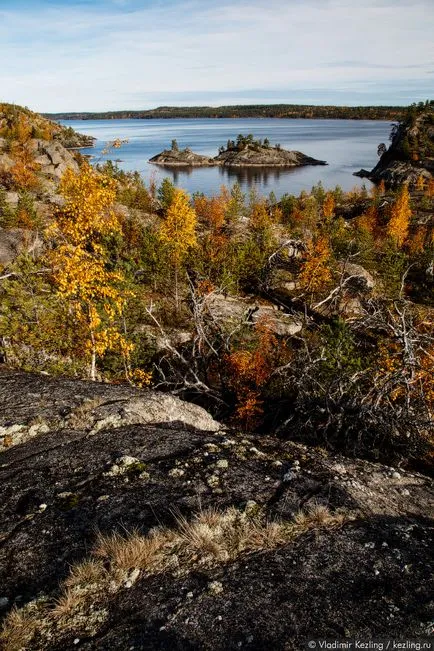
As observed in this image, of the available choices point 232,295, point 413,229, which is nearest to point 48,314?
→ point 232,295

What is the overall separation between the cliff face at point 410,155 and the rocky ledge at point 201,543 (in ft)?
561

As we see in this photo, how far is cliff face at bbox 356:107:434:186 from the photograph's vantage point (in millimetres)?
158125

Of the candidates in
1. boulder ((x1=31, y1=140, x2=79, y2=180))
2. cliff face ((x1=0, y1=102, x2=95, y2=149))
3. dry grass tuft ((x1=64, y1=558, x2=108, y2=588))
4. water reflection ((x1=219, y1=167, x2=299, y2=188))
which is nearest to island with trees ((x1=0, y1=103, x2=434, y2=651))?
dry grass tuft ((x1=64, y1=558, x2=108, y2=588))

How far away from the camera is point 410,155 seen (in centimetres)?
16875

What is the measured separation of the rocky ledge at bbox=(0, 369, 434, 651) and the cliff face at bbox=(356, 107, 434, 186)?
171 m

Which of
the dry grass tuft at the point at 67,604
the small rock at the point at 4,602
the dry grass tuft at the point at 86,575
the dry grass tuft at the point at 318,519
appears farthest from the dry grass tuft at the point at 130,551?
the dry grass tuft at the point at 318,519

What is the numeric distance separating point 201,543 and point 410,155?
649 feet

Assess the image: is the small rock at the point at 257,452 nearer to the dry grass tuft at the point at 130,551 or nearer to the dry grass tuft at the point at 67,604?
the dry grass tuft at the point at 130,551

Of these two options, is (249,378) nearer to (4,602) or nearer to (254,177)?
(4,602)

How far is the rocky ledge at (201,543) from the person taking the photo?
3.96m

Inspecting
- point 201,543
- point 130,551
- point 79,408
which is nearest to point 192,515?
point 201,543

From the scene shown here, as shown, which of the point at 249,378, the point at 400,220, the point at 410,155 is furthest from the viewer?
the point at 410,155

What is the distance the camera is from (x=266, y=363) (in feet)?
102

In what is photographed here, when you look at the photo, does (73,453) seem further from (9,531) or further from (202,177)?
(202,177)
